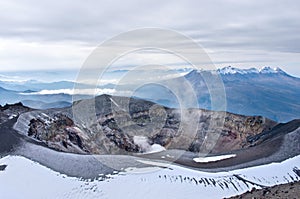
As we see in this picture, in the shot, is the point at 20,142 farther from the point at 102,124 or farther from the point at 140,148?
the point at 102,124

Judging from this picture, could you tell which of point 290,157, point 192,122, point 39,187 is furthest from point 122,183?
point 192,122

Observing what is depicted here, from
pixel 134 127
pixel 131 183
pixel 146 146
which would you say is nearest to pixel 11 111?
pixel 146 146

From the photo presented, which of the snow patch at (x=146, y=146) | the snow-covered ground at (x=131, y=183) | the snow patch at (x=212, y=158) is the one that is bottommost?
the snow patch at (x=146, y=146)

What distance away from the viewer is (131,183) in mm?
30562

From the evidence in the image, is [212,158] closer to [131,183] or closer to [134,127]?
[131,183]

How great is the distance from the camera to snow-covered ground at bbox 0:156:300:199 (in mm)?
29391

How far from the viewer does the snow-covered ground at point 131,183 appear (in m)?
29.4

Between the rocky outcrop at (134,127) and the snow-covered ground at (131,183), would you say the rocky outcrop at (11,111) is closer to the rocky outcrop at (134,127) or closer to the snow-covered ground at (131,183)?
the rocky outcrop at (134,127)

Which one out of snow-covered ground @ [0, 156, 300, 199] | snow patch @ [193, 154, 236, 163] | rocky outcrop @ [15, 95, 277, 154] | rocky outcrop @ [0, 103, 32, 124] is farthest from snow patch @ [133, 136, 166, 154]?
snow-covered ground @ [0, 156, 300, 199]

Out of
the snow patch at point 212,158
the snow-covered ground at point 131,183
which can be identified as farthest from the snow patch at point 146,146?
the snow-covered ground at point 131,183

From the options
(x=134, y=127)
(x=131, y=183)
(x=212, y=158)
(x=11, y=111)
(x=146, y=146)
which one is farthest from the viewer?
(x=134, y=127)

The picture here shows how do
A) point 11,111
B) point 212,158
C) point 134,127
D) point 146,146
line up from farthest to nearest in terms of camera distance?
point 134,127 < point 146,146 < point 11,111 < point 212,158

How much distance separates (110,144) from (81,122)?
→ 1029 cm

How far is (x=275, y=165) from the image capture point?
3794 centimetres
